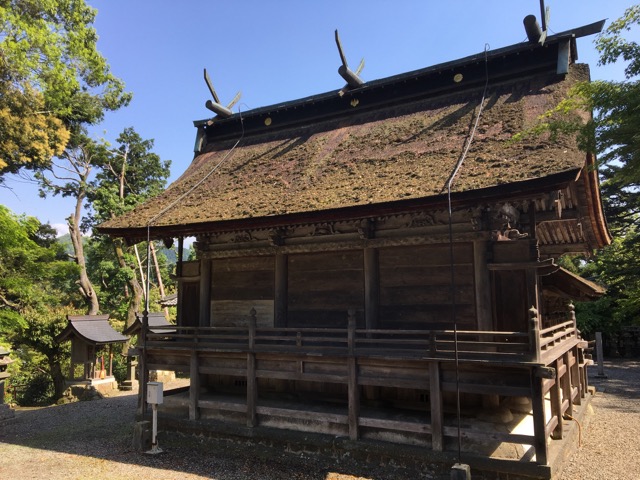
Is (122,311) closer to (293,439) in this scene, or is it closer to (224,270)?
(224,270)

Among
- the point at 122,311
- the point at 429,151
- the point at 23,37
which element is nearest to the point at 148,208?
the point at 429,151

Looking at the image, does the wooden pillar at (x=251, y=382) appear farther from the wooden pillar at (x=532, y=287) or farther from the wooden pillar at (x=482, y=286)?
the wooden pillar at (x=532, y=287)

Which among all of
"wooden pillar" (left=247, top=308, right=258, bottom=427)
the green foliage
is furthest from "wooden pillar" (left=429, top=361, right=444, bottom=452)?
the green foliage

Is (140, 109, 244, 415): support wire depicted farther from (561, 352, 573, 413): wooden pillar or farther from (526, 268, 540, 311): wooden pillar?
(561, 352, 573, 413): wooden pillar

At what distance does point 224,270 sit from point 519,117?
7892 mm

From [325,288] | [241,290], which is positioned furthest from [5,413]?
[325,288]

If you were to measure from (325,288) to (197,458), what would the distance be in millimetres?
4367

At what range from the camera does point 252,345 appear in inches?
337

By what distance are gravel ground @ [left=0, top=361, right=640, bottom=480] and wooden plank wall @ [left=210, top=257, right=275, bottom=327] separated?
2.86 m

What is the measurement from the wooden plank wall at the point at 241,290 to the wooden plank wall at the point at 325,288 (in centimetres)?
63

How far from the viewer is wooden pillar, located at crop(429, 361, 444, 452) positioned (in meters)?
6.82

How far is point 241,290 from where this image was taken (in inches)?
416

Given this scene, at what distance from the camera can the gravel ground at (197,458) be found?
7316 millimetres

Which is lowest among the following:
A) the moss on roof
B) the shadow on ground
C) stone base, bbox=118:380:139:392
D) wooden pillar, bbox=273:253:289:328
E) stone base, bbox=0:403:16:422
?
stone base, bbox=118:380:139:392
